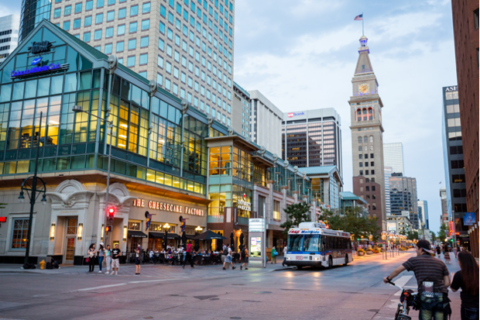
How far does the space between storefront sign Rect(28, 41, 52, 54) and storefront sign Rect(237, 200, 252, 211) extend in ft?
89.4

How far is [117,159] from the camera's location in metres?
37.2

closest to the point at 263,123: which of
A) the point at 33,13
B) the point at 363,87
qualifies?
the point at 363,87

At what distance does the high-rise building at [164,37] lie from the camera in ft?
212

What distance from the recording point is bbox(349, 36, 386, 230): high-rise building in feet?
536

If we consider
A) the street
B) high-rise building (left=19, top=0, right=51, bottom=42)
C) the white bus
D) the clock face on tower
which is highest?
the clock face on tower

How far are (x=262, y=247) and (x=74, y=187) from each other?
1663 cm

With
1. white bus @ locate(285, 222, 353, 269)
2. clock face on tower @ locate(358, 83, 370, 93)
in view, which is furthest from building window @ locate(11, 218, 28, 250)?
clock face on tower @ locate(358, 83, 370, 93)

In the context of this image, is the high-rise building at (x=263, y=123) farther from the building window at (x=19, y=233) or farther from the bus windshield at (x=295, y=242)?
the bus windshield at (x=295, y=242)

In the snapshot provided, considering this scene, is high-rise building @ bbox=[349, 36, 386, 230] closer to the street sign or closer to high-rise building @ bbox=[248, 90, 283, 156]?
high-rise building @ bbox=[248, 90, 283, 156]

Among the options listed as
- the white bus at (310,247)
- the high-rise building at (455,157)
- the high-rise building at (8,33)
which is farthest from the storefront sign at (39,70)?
the high-rise building at (8,33)

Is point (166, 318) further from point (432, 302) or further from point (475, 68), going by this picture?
point (475, 68)

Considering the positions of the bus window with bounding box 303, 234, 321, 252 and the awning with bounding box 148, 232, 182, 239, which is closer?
the bus window with bounding box 303, 234, 321, 252

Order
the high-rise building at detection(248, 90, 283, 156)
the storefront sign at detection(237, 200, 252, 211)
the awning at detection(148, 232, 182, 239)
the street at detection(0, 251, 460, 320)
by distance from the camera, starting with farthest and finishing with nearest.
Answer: the high-rise building at detection(248, 90, 283, 156), the storefront sign at detection(237, 200, 252, 211), the awning at detection(148, 232, 182, 239), the street at detection(0, 251, 460, 320)

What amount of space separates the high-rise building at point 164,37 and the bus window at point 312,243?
37448mm
